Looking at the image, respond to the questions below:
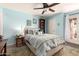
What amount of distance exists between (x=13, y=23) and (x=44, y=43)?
2.23 ft

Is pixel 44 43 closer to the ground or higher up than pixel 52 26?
closer to the ground

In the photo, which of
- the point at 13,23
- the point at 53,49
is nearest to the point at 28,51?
the point at 53,49

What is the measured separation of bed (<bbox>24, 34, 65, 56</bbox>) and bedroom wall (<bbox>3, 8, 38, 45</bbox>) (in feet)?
0.72

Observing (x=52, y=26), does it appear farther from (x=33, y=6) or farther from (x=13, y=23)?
(x=13, y=23)

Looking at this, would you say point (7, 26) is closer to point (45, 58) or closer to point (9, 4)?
point (9, 4)

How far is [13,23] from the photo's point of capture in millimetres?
1653

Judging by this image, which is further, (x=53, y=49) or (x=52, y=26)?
(x=52, y=26)

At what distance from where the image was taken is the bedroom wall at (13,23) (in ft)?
5.18

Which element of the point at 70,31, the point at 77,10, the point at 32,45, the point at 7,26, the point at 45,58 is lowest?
the point at 45,58

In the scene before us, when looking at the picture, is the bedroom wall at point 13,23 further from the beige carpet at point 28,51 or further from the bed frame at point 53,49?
the bed frame at point 53,49

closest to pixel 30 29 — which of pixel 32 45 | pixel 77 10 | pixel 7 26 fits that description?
pixel 32 45

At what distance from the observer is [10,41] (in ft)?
5.28

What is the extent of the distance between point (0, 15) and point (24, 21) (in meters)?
0.43

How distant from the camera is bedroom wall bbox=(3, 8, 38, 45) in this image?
5.18ft
